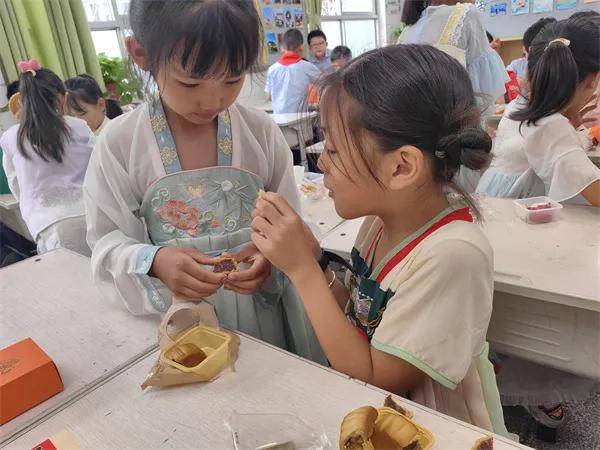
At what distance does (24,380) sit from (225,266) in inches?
14.4

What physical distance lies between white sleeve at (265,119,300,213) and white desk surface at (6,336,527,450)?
43cm

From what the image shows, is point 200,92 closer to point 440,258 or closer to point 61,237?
point 440,258

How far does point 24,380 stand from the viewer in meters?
0.68

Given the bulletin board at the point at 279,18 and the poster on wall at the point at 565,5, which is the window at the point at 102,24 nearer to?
the bulletin board at the point at 279,18

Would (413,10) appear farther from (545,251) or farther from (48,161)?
(48,161)

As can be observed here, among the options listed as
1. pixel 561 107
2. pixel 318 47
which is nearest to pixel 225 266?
Answer: pixel 561 107

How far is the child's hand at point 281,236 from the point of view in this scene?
0.79 metres

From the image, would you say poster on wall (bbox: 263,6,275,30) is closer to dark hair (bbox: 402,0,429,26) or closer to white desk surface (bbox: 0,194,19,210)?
dark hair (bbox: 402,0,429,26)

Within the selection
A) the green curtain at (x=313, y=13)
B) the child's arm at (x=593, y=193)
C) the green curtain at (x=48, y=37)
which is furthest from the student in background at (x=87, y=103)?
the green curtain at (x=313, y=13)

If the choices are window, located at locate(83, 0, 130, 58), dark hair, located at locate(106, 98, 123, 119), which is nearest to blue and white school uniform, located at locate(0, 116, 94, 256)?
dark hair, located at locate(106, 98, 123, 119)

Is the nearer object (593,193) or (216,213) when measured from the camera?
(216,213)

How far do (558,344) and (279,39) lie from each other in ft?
19.5

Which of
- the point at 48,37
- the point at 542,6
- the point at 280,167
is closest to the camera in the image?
the point at 280,167

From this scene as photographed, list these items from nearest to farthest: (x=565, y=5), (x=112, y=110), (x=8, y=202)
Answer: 1. (x=8, y=202)
2. (x=112, y=110)
3. (x=565, y=5)
